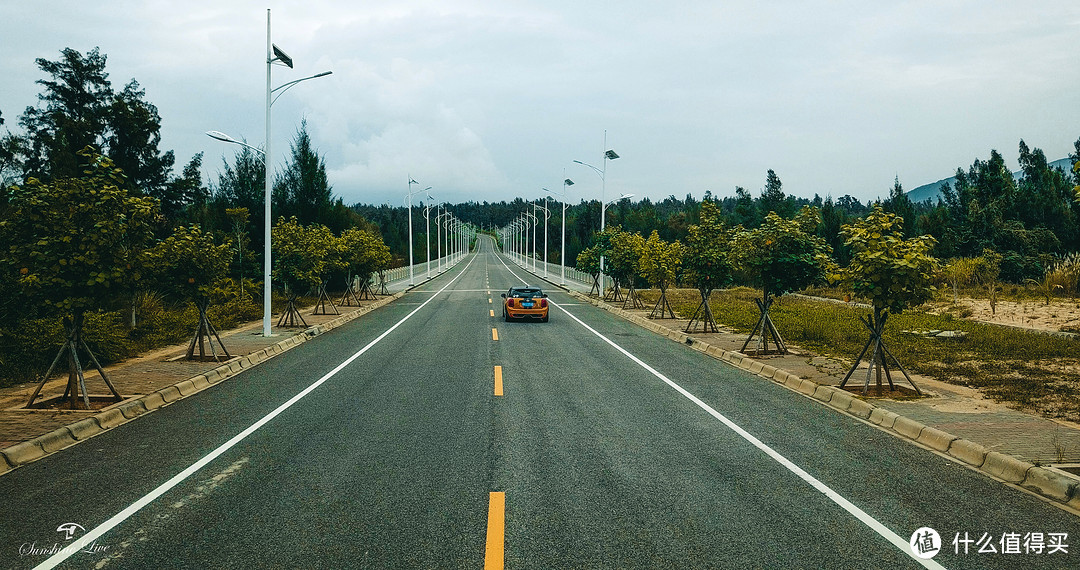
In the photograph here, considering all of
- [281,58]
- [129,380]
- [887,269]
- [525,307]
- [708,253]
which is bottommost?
[129,380]

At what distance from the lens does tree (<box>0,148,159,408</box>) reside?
9352 millimetres

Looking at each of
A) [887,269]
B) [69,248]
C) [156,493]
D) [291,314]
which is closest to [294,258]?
[291,314]

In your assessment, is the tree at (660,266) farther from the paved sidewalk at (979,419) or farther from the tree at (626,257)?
the paved sidewalk at (979,419)

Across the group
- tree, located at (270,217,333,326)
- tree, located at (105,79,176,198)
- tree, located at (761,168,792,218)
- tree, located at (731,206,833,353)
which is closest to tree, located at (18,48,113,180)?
tree, located at (105,79,176,198)

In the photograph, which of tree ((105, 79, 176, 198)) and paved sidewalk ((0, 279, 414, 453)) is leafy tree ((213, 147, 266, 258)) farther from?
paved sidewalk ((0, 279, 414, 453))

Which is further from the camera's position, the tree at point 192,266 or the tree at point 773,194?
the tree at point 773,194

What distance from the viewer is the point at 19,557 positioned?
15.8 feet

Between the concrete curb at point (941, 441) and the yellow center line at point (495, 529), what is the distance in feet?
17.2

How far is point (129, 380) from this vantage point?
1212 cm

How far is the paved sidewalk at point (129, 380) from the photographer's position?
340 inches

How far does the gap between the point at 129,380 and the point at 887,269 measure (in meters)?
13.4

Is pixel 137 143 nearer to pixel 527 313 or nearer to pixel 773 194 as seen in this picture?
pixel 527 313

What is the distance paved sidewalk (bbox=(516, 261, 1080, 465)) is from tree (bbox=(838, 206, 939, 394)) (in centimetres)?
→ 67

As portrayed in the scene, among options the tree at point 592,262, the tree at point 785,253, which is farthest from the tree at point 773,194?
the tree at point 785,253
